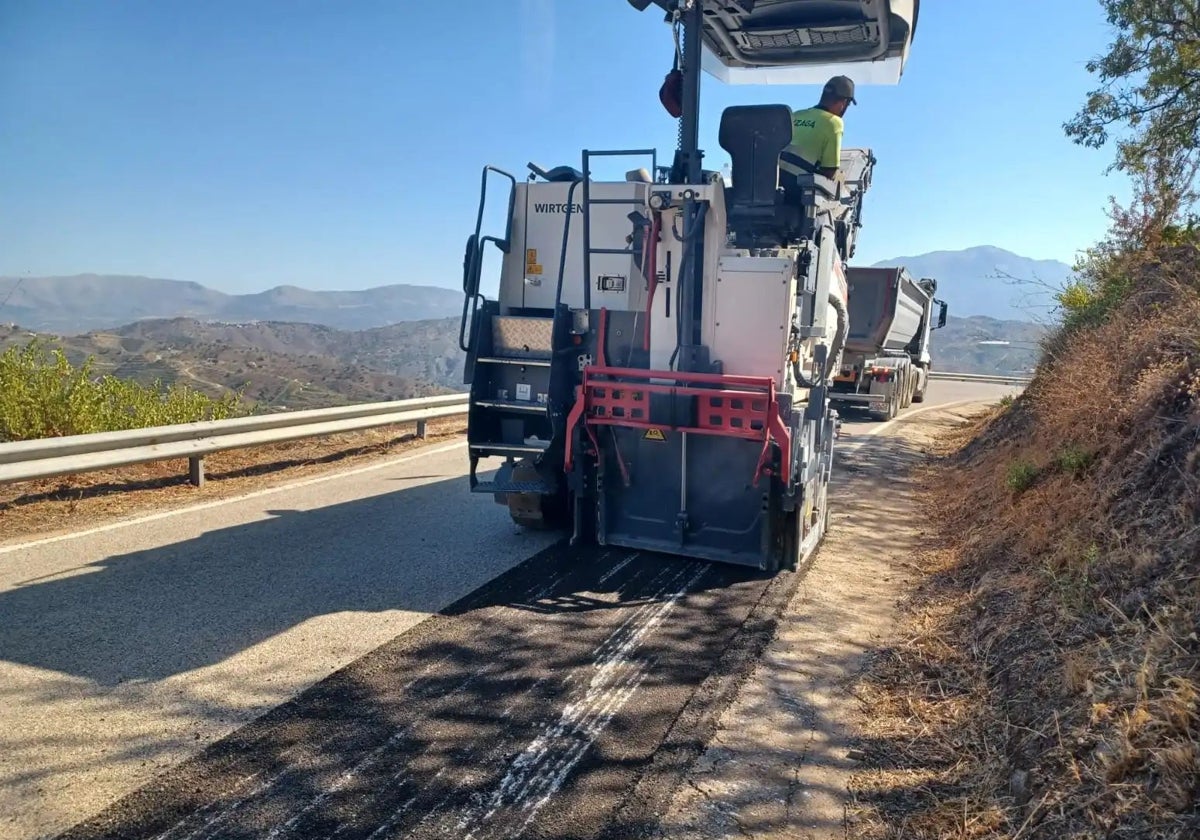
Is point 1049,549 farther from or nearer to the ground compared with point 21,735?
farther from the ground

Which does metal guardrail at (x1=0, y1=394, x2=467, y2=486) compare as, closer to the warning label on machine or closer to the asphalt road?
the asphalt road

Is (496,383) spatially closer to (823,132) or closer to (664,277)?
(664,277)

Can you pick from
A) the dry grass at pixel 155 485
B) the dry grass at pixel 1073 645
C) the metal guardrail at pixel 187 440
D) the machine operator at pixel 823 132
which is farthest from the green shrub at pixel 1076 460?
the dry grass at pixel 155 485

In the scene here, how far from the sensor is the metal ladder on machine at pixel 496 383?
647 centimetres

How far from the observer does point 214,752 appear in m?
3.31

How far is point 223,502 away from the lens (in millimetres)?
7465

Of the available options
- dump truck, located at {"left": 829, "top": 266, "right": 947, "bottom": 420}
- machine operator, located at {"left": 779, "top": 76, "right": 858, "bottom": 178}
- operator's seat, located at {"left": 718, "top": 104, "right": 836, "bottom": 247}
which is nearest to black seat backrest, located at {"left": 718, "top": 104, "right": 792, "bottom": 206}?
operator's seat, located at {"left": 718, "top": 104, "right": 836, "bottom": 247}

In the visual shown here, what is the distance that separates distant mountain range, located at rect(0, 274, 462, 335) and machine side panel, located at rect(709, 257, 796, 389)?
1242 inches

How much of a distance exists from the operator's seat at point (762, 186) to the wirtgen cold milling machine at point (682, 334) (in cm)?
1

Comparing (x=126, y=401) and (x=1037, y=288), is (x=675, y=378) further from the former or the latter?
(x=1037, y=288)

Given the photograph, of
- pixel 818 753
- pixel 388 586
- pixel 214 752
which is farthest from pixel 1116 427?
pixel 214 752

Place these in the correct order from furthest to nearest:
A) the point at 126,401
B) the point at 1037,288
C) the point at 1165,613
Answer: the point at 1037,288 < the point at 126,401 < the point at 1165,613

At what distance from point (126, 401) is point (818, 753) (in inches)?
324

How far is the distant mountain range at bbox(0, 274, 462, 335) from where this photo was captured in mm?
39000
